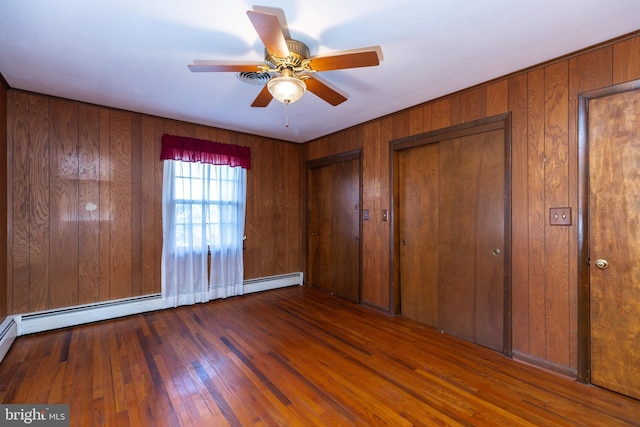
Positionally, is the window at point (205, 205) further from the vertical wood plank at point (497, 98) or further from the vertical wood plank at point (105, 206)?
the vertical wood plank at point (497, 98)

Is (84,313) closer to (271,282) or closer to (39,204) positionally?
(39,204)

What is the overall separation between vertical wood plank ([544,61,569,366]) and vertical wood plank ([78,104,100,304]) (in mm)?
4594

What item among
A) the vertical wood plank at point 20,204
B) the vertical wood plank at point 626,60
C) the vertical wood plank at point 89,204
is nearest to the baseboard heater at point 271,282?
the vertical wood plank at point 89,204

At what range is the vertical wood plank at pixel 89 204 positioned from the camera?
3.21 meters

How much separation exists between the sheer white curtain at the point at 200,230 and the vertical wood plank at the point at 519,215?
11.3 ft

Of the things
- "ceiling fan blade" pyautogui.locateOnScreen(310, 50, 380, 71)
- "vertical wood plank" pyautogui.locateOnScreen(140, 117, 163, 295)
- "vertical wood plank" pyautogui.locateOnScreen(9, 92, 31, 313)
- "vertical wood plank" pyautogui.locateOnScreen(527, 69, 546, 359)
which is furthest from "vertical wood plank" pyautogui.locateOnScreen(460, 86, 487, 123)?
"vertical wood plank" pyautogui.locateOnScreen(9, 92, 31, 313)

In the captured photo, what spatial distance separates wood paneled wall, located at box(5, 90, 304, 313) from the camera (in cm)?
292

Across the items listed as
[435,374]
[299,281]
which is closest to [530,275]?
[435,374]

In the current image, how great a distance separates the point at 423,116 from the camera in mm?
3227

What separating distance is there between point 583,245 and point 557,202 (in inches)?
14.5

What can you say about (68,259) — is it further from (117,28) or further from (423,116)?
(423,116)

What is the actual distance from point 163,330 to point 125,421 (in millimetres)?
1431

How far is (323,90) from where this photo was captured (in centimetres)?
229

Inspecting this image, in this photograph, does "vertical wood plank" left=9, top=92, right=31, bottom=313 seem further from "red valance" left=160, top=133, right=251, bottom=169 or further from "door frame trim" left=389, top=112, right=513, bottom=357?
"door frame trim" left=389, top=112, right=513, bottom=357
